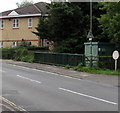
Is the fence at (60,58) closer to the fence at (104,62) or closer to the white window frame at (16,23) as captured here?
the fence at (104,62)

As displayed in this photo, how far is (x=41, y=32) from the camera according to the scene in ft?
108

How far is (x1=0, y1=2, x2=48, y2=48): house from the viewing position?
146 ft

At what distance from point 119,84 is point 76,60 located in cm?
924

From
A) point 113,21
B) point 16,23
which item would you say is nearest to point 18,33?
point 16,23

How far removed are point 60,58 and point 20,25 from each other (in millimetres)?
21002

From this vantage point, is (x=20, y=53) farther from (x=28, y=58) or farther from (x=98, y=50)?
(x=98, y=50)

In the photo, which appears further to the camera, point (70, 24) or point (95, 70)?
point (70, 24)

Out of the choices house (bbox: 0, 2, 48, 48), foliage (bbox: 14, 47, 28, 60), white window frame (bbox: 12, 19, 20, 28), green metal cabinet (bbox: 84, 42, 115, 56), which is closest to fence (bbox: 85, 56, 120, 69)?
green metal cabinet (bbox: 84, 42, 115, 56)

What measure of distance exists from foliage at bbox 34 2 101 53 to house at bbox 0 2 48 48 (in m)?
13.9

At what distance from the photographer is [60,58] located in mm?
26797

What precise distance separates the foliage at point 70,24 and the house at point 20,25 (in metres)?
13.9

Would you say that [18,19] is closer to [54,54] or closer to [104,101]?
[54,54]

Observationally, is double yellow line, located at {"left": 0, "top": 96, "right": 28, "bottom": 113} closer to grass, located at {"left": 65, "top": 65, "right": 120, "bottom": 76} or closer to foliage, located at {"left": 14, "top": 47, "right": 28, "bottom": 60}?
grass, located at {"left": 65, "top": 65, "right": 120, "bottom": 76}

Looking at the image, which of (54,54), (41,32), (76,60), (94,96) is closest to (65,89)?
(94,96)
